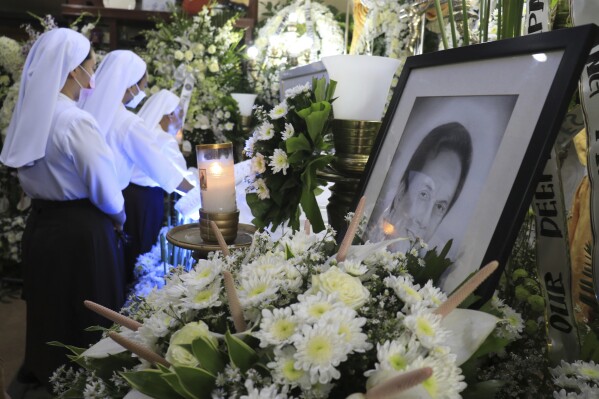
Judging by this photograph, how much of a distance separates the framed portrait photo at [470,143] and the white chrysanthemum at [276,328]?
245 mm

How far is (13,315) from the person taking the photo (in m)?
3.63

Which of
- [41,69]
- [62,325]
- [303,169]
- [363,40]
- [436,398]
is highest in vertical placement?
[363,40]

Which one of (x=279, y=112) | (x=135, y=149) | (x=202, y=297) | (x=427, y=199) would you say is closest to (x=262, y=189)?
(x=279, y=112)

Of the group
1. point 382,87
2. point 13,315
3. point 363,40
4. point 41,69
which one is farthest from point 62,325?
point 382,87

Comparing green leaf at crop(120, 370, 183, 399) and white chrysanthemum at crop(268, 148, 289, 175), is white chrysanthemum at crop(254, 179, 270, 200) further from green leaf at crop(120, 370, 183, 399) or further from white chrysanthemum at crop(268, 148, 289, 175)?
green leaf at crop(120, 370, 183, 399)

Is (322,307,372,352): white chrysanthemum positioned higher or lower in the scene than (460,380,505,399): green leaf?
higher

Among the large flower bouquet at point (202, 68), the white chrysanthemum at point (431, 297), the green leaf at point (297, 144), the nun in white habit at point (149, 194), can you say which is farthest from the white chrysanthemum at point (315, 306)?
the large flower bouquet at point (202, 68)

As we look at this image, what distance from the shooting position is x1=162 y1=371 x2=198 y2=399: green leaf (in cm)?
49

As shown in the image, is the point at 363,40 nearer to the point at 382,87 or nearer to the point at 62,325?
the point at 382,87

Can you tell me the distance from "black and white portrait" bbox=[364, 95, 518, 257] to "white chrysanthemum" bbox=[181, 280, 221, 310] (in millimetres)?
299

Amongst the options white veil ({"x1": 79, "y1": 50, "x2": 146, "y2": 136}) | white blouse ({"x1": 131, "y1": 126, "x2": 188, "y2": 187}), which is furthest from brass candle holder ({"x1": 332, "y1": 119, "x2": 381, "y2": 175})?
white blouse ({"x1": 131, "y1": 126, "x2": 188, "y2": 187})

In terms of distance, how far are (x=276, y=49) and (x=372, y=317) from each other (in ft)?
12.8

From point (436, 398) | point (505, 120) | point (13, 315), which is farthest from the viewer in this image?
point (13, 315)

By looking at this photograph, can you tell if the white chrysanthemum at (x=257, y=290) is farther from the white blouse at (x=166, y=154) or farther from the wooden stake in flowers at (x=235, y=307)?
the white blouse at (x=166, y=154)
